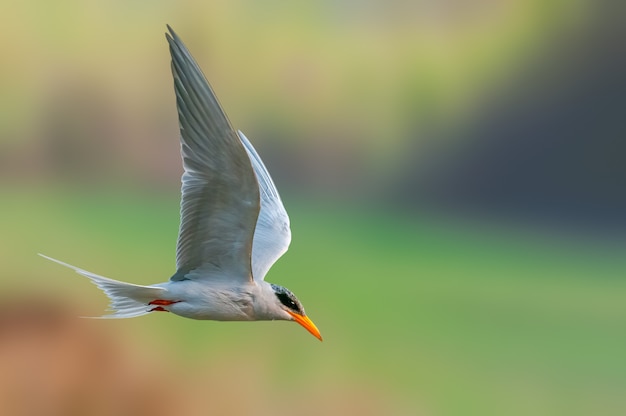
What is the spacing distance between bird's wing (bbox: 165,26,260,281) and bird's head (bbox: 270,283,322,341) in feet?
0.49

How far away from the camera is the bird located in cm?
285

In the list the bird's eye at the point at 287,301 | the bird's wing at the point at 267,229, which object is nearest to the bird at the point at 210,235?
the bird's eye at the point at 287,301

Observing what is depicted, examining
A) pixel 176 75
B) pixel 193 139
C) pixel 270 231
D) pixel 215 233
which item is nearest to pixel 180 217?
pixel 215 233

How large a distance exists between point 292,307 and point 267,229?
0.64 m

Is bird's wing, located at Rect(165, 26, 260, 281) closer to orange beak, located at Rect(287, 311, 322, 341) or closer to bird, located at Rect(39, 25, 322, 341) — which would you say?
bird, located at Rect(39, 25, 322, 341)

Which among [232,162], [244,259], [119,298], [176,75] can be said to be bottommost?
[119,298]

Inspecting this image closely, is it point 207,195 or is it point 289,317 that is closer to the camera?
point 207,195

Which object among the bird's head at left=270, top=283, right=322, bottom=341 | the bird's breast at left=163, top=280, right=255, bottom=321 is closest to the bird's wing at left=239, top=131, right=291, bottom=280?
the bird's head at left=270, top=283, right=322, bottom=341

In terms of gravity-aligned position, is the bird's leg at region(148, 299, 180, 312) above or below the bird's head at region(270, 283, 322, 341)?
below

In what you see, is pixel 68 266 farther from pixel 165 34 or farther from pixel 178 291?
pixel 165 34

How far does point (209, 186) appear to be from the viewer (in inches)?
119

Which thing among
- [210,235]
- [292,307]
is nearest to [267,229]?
[292,307]

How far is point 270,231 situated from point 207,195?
2.92 ft

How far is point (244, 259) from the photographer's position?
10.4 feet
